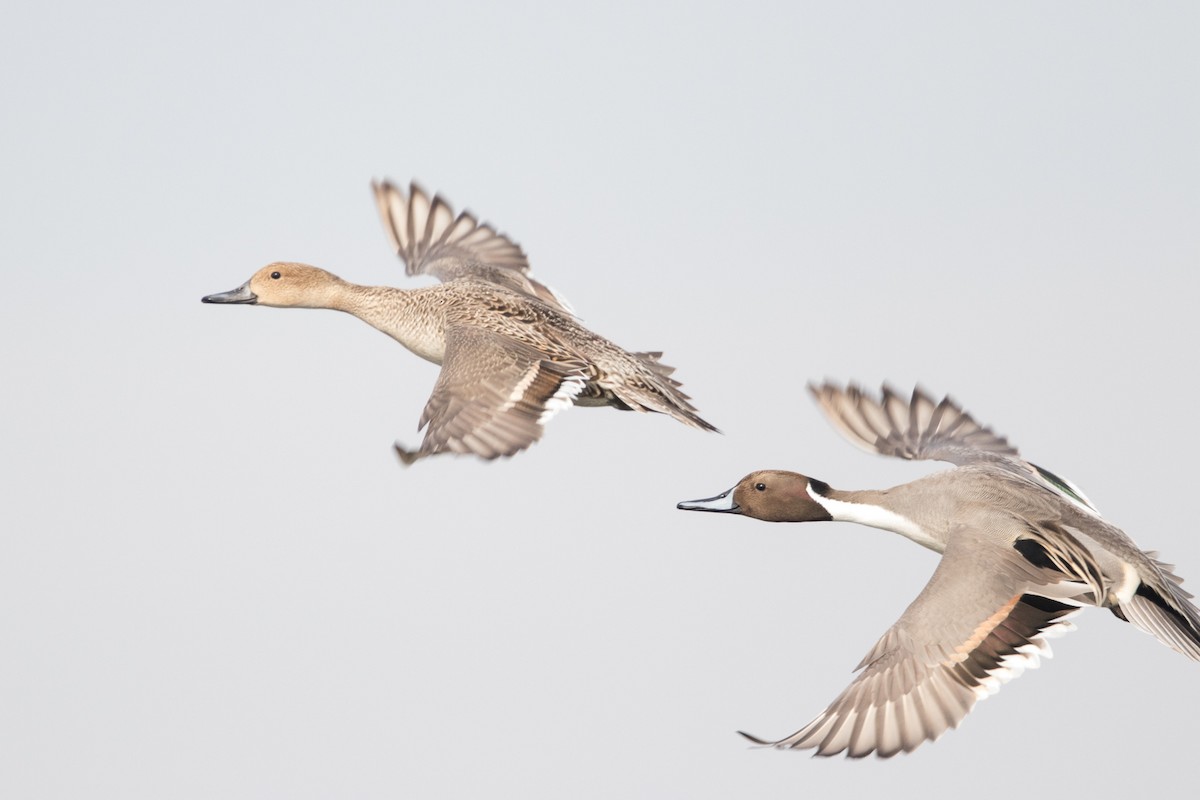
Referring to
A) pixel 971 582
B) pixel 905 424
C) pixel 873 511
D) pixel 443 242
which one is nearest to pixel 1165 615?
pixel 971 582

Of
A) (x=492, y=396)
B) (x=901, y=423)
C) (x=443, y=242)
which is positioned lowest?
(x=492, y=396)

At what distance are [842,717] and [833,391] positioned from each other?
375 cm

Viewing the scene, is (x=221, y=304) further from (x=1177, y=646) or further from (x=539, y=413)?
(x=1177, y=646)

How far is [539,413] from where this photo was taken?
9.80 meters

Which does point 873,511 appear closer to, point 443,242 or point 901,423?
point 901,423

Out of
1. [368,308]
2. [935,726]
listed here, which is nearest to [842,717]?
[935,726]

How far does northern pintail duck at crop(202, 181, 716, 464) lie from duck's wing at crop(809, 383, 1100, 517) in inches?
51.7

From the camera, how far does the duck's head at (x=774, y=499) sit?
406 inches

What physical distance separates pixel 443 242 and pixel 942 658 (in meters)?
6.20

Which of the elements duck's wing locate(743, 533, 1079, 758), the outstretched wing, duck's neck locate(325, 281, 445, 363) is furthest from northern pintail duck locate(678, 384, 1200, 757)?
duck's neck locate(325, 281, 445, 363)

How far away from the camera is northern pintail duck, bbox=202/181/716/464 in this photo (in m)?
9.71

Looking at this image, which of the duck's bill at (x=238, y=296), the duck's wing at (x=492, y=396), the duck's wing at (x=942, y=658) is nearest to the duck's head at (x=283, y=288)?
the duck's bill at (x=238, y=296)

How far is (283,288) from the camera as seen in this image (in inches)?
492

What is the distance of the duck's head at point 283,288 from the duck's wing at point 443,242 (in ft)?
2.86
